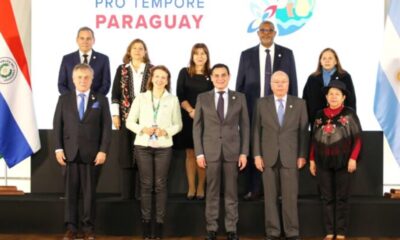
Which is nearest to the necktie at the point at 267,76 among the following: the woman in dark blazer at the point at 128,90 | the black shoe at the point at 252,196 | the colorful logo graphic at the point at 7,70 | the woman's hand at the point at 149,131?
the black shoe at the point at 252,196

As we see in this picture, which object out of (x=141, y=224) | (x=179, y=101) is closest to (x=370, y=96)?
(x=179, y=101)

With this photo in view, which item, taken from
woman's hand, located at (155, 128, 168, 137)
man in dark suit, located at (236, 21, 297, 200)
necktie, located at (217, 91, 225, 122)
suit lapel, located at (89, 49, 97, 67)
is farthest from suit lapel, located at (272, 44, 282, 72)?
suit lapel, located at (89, 49, 97, 67)

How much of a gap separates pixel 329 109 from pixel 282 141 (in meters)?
0.53

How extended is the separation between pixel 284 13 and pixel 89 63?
2.42 m

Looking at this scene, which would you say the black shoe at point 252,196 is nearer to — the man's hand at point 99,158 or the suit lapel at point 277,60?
the suit lapel at point 277,60

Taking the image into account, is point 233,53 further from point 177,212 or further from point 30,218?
point 30,218

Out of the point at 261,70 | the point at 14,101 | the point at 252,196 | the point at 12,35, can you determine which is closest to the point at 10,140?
the point at 14,101

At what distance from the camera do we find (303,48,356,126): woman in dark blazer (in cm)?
614

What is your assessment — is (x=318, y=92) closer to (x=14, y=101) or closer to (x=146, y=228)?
(x=146, y=228)

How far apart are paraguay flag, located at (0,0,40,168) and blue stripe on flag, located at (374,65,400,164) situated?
3.13m

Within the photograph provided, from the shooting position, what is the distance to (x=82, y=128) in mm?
5641

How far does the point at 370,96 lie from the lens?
7.70 meters

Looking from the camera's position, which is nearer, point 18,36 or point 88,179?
point 88,179

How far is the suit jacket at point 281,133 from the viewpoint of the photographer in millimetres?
5602
